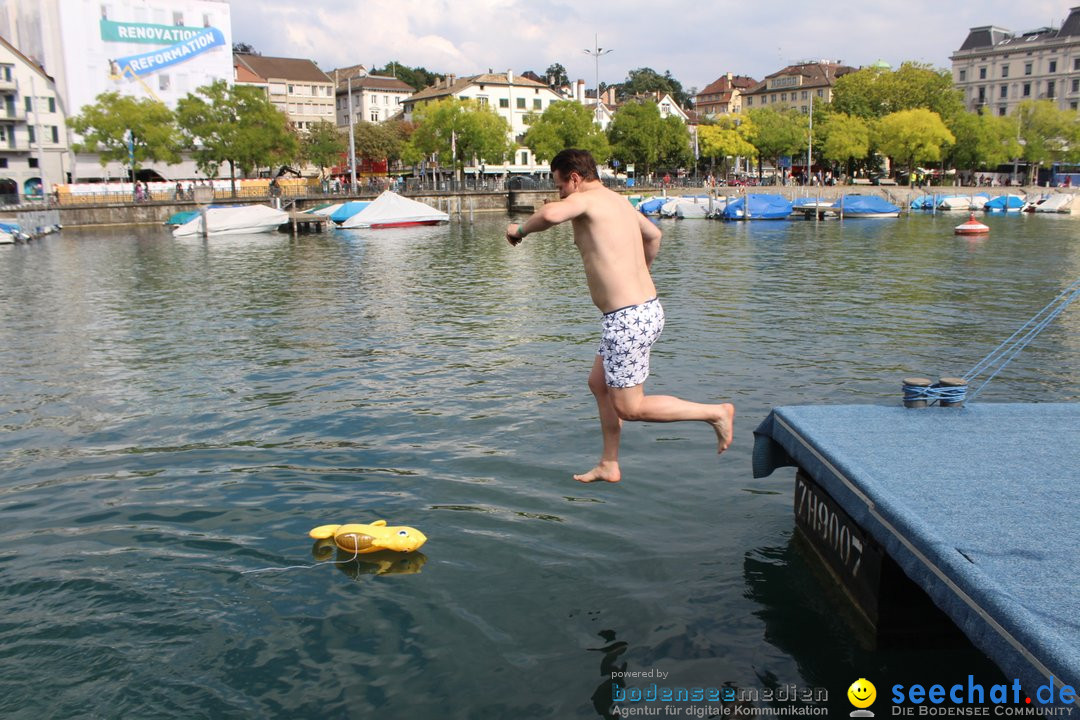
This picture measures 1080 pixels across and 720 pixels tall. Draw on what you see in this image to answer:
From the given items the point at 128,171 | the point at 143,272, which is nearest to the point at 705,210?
the point at 143,272

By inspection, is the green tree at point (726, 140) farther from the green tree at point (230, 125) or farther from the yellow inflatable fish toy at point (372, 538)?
the yellow inflatable fish toy at point (372, 538)

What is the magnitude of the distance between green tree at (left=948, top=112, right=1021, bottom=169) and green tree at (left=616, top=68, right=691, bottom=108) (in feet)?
272

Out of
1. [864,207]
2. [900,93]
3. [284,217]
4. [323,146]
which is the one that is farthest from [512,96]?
[284,217]

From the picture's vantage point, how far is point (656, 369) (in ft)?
50.0

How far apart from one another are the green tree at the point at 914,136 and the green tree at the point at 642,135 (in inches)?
978

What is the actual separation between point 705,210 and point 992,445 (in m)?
68.9

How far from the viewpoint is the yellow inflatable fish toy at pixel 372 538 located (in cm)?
740

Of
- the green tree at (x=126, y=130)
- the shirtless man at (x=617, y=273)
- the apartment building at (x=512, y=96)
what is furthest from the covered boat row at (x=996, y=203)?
the shirtless man at (x=617, y=273)

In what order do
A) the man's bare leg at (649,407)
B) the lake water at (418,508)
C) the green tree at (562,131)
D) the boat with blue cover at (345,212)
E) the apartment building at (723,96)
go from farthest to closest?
the apartment building at (723,96) < the green tree at (562,131) < the boat with blue cover at (345,212) < the man's bare leg at (649,407) < the lake water at (418,508)

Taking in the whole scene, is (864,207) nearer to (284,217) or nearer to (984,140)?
(984,140)

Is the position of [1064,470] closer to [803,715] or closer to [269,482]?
[803,715]

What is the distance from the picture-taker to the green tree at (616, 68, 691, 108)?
18862 cm

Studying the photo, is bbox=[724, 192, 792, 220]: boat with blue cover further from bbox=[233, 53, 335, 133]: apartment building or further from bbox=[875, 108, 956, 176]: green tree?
bbox=[233, 53, 335, 133]: apartment building

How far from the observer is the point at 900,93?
11531 cm
